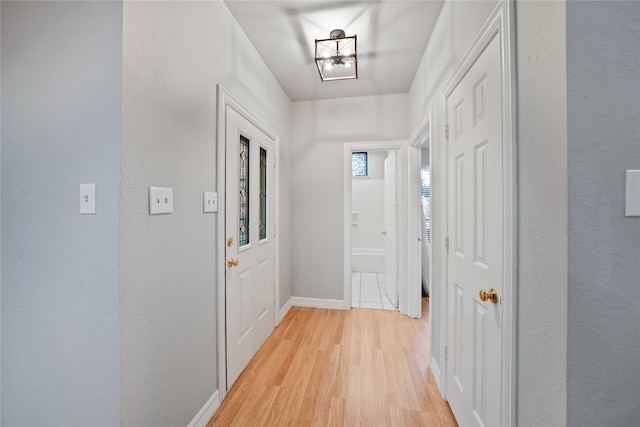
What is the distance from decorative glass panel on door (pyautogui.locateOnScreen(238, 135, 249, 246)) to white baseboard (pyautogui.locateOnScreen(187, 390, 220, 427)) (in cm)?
100

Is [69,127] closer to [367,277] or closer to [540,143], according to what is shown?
[540,143]

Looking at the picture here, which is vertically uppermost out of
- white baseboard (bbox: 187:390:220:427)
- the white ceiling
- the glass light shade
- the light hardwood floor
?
the white ceiling

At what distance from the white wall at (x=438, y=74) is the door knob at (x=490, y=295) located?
66 cm

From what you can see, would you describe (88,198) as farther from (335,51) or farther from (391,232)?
(391,232)

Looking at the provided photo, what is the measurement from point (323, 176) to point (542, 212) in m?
2.58

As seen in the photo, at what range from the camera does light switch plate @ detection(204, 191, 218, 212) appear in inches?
62.2

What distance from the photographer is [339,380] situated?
1916 mm

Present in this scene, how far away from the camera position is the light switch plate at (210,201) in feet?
5.18

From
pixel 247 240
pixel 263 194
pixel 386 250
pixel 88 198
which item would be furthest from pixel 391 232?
pixel 88 198

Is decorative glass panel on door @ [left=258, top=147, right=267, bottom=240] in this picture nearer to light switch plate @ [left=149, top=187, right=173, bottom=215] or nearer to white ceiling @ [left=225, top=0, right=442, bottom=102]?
white ceiling @ [left=225, top=0, right=442, bottom=102]

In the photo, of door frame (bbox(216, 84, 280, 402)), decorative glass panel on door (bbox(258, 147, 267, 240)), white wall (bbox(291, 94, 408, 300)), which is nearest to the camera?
door frame (bbox(216, 84, 280, 402))

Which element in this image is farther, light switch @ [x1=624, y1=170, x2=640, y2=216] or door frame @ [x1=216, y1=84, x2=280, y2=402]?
door frame @ [x1=216, y1=84, x2=280, y2=402]

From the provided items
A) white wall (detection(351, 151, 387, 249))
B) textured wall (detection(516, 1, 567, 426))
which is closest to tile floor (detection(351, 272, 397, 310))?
white wall (detection(351, 151, 387, 249))

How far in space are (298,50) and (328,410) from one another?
106 inches
